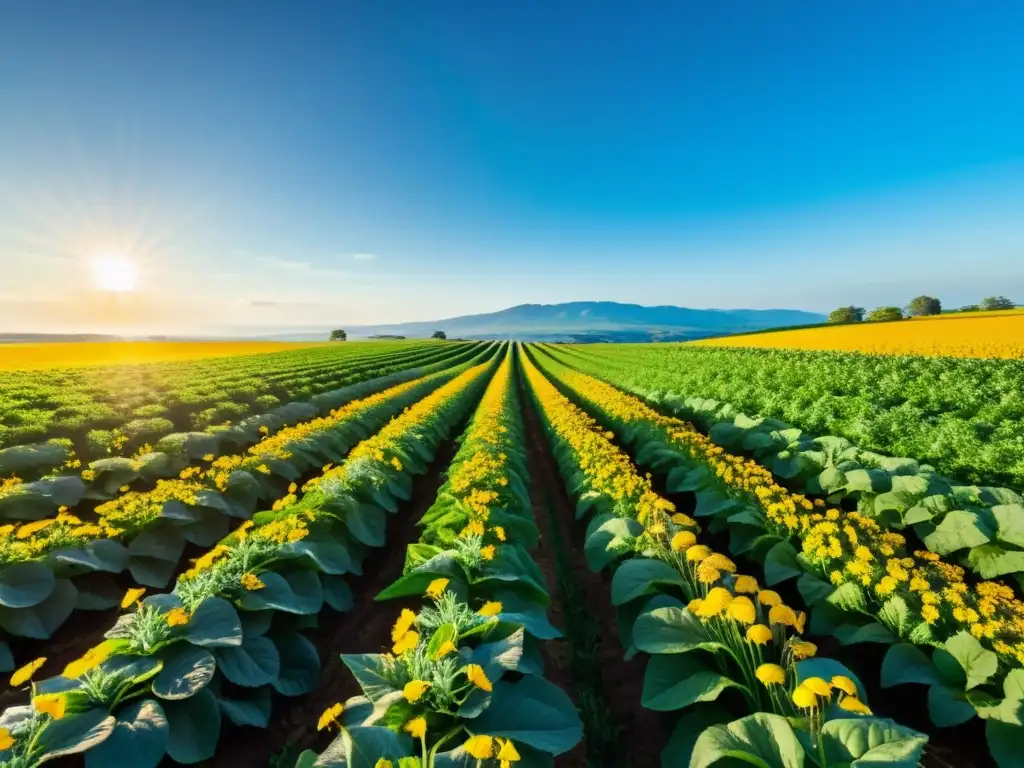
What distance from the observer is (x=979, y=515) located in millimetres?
4891

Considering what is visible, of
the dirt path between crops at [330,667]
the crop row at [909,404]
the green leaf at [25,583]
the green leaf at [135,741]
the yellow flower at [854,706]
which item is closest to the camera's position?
the yellow flower at [854,706]

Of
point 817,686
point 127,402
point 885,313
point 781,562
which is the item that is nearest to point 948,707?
point 781,562

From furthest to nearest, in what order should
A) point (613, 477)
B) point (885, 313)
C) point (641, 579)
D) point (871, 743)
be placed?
1. point (885, 313)
2. point (613, 477)
3. point (641, 579)
4. point (871, 743)

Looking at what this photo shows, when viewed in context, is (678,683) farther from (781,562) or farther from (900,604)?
(781,562)

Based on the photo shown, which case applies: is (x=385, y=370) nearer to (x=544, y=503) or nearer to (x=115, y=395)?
(x=115, y=395)

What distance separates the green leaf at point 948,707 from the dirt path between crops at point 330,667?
4419mm

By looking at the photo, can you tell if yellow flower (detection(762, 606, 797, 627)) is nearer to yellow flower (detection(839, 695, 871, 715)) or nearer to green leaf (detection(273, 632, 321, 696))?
yellow flower (detection(839, 695, 871, 715))

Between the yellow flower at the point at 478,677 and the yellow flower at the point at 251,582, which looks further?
the yellow flower at the point at 251,582

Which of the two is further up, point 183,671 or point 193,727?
point 183,671

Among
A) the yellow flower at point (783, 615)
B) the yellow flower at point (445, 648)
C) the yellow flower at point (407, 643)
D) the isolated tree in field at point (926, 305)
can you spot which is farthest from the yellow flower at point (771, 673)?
the isolated tree in field at point (926, 305)

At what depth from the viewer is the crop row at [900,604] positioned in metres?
2.94

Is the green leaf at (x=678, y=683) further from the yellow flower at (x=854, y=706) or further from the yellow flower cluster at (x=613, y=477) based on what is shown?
the yellow flower cluster at (x=613, y=477)

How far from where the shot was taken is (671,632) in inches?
123

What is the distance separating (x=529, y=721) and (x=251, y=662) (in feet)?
7.63
